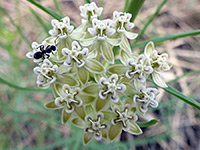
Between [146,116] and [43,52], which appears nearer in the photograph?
[43,52]

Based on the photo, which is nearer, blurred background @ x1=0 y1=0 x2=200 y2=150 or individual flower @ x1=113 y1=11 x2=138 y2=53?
individual flower @ x1=113 y1=11 x2=138 y2=53

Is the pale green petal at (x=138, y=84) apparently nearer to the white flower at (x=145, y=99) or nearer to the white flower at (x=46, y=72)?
the white flower at (x=145, y=99)

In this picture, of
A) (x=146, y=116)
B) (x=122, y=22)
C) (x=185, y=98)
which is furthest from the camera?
(x=146, y=116)

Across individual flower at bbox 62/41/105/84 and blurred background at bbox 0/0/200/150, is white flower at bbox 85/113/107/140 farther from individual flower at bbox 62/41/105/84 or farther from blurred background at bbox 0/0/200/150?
blurred background at bbox 0/0/200/150

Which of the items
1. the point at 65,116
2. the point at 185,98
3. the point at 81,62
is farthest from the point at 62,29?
the point at 185,98

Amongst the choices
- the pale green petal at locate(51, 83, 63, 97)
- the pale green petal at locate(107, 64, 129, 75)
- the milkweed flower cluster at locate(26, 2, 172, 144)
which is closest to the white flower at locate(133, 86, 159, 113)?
the milkweed flower cluster at locate(26, 2, 172, 144)

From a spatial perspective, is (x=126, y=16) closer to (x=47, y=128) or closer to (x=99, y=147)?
(x=99, y=147)

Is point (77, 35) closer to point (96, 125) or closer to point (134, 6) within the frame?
point (134, 6)

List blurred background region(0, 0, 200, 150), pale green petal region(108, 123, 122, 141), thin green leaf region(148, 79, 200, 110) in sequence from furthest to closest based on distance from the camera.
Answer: blurred background region(0, 0, 200, 150)
pale green petal region(108, 123, 122, 141)
thin green leaf region(148, 79, 200, 110)
